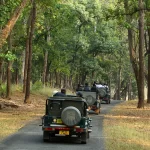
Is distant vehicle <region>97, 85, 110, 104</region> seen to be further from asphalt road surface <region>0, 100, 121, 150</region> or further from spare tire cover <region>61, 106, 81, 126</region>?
spare tire cover <region>61, 106, 81, 126</region>

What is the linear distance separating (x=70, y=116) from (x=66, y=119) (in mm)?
169

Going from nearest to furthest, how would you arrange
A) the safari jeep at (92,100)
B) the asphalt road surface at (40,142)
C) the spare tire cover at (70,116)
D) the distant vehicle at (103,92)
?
the asphalt road surface at (40,142) → the spare tire cover at (70,116) → the safari jeep at (92,100) → the distant vehicle at (103,92)

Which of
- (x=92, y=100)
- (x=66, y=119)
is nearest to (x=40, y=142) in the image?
(x=66, y=119)

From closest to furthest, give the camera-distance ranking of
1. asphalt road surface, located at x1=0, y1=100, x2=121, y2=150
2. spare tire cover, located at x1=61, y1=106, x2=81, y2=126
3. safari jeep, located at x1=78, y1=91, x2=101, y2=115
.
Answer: asphalt road surface, located at x1=0, y1=100, x2=121, y2=150, spare tire cover, located at x1=61, y1=106, x2=81, y2=126, safari jeep, located at x1=78, y1=91, x2=101, y2=115

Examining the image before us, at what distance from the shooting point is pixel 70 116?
46.0ft

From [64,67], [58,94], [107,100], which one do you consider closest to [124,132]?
[58,94]

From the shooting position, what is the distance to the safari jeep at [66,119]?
552 inches

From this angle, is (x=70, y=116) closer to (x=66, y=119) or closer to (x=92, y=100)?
(x=66, y=119)

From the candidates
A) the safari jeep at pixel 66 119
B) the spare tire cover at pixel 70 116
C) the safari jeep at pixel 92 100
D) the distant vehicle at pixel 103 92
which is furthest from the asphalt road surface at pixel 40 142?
the distant vehicle at pixel 103 92

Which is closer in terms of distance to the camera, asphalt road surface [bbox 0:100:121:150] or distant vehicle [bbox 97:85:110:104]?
asphalt road surface [bbox 0:100:121:150]

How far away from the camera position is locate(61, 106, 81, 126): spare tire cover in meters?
13.9

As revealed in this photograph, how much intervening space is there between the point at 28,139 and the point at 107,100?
28.4m

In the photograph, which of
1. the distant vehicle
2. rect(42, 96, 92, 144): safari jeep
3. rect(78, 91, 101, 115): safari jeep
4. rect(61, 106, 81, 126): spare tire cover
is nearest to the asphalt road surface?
rect(42, 96, 92, 144): safari jeep

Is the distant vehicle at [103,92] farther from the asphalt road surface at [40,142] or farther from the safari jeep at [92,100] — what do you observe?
the asphalt road surface at [40,142]
